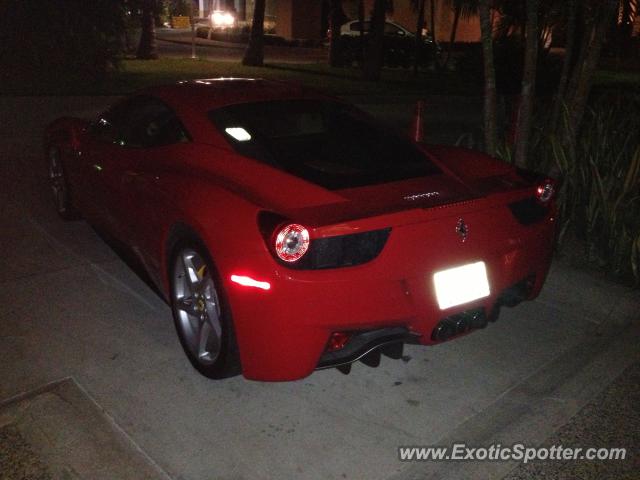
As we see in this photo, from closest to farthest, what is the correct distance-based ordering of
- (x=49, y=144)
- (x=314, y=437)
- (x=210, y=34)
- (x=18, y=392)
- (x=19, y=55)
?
(x=314, y=437)
(x=18, y=392)
(x=49, y=144)
(x=19, y=55)
(x=210, y=34)

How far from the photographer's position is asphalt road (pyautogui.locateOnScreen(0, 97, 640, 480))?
2.86 meters

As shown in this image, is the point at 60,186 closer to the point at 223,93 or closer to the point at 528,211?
the point at 223,93

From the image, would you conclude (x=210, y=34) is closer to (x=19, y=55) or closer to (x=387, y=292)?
(x=19, y=55)

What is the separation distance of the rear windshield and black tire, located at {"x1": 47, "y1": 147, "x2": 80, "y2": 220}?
2201mm

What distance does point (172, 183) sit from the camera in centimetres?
349

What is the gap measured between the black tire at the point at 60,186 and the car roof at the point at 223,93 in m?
1.50

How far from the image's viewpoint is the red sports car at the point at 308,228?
283cm

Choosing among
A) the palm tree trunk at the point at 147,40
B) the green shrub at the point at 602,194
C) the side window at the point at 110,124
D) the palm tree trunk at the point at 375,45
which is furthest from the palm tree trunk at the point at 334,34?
the side window at the point at 110,124

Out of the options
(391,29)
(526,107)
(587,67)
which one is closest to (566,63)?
(587,67)

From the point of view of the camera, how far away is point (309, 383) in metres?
3.42

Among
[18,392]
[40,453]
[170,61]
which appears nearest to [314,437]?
[40,453]

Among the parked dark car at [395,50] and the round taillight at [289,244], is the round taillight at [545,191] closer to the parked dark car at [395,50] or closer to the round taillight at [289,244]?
the round taillight at [289,244]

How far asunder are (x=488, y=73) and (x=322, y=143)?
2756mm

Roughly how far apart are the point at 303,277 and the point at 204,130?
1269 millimetres
